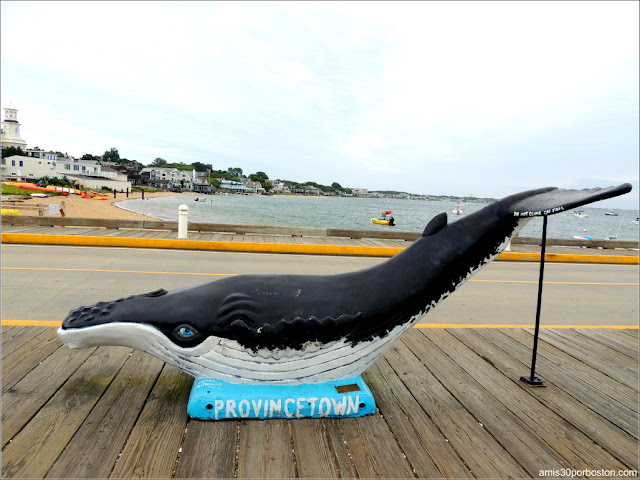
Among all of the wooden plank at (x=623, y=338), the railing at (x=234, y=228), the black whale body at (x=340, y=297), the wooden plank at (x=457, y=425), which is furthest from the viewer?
the railing at (x=234, y=228)

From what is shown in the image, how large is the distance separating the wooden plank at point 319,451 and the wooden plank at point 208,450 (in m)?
0.46

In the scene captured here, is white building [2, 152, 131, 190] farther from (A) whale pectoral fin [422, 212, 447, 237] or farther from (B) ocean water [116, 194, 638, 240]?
(A) whale pectoral fin [422, 212, 447, 237]

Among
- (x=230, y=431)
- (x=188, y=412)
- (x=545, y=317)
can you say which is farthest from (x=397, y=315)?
(x=545, y=317)

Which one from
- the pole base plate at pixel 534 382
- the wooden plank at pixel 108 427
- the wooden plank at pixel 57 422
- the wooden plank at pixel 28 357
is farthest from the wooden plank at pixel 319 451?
the wooden plank at pixel 28 357

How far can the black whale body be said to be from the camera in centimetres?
307

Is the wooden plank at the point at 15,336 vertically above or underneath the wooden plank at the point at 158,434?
above

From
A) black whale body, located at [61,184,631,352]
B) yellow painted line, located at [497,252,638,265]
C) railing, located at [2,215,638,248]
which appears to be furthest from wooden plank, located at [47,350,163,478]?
yellow painted line, located at [497,252,638,265]

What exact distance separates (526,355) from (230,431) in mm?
3652

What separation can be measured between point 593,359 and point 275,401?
159 inches

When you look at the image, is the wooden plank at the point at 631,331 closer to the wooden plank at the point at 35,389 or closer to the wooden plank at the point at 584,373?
the wooden plank at the point at 584,373

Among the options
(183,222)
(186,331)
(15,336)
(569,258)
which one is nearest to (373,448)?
(186,331)

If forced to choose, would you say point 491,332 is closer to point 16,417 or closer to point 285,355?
point 285,355

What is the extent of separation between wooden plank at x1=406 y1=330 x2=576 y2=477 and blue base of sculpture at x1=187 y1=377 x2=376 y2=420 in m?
1.00

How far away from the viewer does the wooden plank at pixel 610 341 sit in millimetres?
5137
